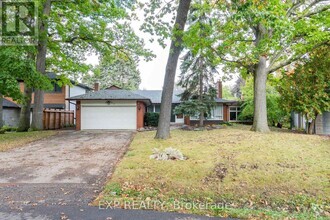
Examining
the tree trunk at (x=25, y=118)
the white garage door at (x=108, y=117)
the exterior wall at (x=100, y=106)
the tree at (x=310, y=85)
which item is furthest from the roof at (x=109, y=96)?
the tree at (x=310, y=85)

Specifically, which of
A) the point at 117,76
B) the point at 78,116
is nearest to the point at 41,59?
the point at 78,116

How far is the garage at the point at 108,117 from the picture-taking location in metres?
17.1

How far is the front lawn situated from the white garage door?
31.1 feet

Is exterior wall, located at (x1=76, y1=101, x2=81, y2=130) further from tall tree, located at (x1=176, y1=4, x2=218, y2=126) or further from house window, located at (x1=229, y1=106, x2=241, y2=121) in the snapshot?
house window, located at (x1=229, y1=106, x2=241, y2=121)

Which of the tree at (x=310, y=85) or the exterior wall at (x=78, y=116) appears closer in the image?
the tree at (x=310, y=85)

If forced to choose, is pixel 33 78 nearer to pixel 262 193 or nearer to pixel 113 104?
pixel 113 104

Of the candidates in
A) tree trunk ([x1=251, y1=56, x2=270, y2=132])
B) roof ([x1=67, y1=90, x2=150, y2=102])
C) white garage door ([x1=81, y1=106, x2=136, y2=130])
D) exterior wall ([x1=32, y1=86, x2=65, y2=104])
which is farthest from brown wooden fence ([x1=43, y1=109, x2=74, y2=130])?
tree trunk ([x1=251, y1=56, x2=270, y2=132])

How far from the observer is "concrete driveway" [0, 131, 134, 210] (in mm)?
4344

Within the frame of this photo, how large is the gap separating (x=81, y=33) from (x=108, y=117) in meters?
6.01

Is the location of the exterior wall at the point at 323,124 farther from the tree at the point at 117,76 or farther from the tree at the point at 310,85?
the tree at the point at 117,76

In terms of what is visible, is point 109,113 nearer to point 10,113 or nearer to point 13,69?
point 13,69

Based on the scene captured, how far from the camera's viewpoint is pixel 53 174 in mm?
5832

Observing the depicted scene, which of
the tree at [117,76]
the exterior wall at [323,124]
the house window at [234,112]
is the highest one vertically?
the tree at [117,76]

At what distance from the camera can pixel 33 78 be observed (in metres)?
11.0
